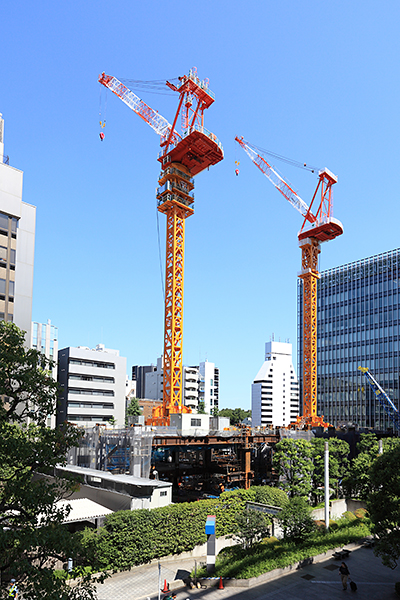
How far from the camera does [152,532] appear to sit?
119 feet

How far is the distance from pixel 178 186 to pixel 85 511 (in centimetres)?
5795

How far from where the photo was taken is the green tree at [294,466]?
5591 cm

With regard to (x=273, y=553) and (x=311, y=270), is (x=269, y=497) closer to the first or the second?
(x=273, y=553)

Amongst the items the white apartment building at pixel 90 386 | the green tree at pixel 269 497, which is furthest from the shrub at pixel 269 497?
the white apartment building at pixel 90 386

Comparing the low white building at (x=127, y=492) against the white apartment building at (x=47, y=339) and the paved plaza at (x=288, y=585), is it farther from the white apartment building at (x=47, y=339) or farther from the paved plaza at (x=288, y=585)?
the white apartment building at (x=47, y=339)

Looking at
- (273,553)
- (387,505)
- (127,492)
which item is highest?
(387,505)

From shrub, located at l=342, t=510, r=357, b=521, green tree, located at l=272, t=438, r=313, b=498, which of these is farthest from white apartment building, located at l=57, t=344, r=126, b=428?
shrub, located at l=342, t=510, r=357, b=521

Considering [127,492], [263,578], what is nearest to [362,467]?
[263,578]

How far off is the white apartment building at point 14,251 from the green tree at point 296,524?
154ft

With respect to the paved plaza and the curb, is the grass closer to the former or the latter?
the curb

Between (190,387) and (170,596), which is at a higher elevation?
(190,387)

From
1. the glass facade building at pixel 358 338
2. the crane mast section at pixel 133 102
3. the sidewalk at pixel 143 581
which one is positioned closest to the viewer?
the sidewalk at pixel 143 581

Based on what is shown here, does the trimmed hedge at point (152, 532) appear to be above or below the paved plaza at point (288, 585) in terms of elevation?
above

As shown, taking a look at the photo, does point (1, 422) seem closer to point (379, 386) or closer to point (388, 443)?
point (388, 443)
